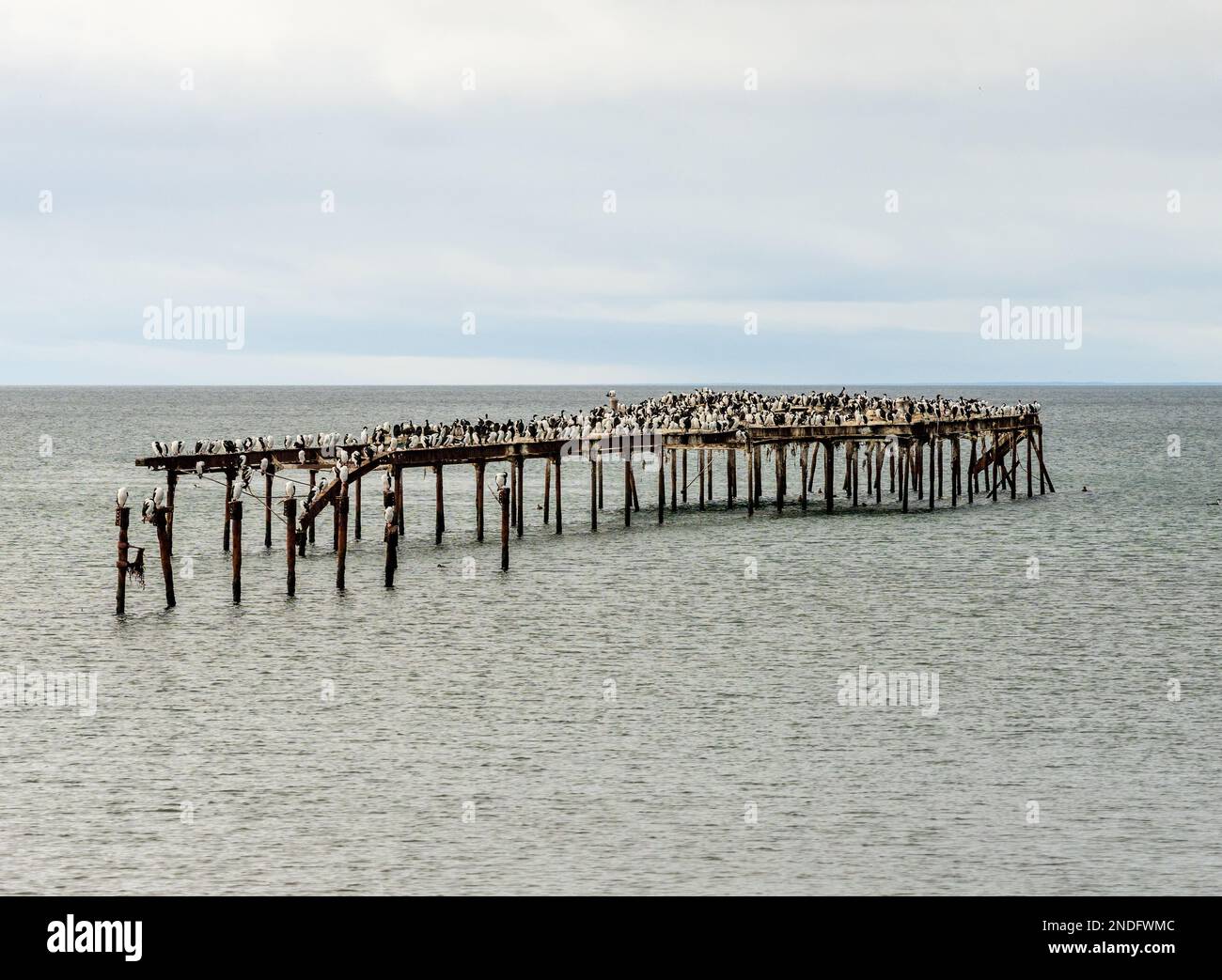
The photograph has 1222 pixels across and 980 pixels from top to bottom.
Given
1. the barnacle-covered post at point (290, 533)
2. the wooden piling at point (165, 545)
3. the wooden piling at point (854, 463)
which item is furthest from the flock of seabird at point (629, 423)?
the barnacle-covered post at point (290, 533)

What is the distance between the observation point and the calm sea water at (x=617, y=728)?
25.6 metres

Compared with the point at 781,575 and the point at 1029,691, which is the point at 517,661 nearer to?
the point at 1029,691

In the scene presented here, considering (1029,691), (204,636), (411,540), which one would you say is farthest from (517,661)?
(411,540)

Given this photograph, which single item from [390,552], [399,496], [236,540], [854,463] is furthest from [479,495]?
[854,463]

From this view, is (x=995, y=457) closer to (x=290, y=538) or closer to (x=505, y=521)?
(x=505, y=521)

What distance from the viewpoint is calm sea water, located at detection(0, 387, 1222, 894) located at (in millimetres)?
25578

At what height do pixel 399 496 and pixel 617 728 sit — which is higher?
pixel 399 496

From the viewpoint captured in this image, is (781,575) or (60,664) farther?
(781,575)

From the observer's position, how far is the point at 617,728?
35.0 meters

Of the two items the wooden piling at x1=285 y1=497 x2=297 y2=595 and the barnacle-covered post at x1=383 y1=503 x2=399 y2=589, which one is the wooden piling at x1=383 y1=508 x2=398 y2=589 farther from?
the wooden piling at x1=285 y1=497 x2=297 y2=595

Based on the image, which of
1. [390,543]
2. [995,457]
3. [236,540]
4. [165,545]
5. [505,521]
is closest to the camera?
[236,540]

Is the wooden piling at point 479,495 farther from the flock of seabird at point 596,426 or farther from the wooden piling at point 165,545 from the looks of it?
the wooden piling at point 165,545

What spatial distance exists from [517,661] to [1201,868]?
862 inches
